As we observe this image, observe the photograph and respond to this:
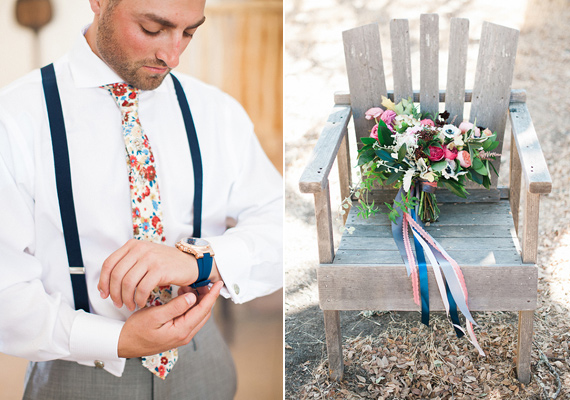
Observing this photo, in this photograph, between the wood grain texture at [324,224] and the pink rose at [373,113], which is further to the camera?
the pink rose at [373,113]

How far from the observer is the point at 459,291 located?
7.18ft

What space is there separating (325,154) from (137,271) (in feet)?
3.60

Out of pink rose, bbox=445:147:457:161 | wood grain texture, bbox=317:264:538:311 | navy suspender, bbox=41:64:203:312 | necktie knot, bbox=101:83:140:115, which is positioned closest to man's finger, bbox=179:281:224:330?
navy suspender, bbox=41:64:203:312

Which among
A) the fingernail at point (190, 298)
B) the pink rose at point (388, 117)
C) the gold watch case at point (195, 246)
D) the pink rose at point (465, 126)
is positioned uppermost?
the gold watch case at point (195, 246)

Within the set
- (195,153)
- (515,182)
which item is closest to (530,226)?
(515,182)

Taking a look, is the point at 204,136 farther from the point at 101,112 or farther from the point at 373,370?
the point at 373,370

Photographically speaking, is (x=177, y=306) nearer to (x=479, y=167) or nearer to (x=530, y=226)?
(x=530, y=226)

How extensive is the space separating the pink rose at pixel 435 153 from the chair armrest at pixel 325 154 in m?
0.37

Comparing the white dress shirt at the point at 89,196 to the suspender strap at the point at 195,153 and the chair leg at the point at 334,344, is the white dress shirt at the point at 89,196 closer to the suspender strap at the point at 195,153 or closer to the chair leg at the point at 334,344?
the suspender strap at the point at 195,153

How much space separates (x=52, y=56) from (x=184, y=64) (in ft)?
1.01

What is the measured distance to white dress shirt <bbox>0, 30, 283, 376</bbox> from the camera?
129 centimetres

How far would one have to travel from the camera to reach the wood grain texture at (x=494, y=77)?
103 inches

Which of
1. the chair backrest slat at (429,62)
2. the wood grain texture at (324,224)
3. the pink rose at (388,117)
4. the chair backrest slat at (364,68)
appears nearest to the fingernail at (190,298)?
the wood grain texture at (324,224)

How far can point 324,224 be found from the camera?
7.26 feet
